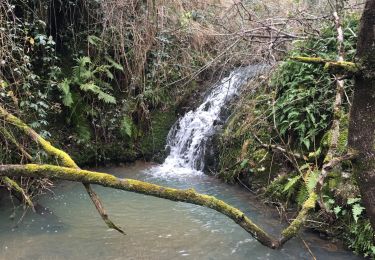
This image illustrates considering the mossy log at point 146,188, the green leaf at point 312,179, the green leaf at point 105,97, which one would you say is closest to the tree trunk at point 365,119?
the mossy log at point 146,188

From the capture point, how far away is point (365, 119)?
2250mm

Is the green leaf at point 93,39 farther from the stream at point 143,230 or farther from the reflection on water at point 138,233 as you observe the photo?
the reflection on water at point 138,233

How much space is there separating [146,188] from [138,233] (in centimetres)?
241

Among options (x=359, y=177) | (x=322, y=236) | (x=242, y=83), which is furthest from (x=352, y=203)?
(x=242, y=83)

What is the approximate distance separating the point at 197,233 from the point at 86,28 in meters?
5.67

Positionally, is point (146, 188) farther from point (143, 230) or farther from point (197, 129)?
point (197, 129)

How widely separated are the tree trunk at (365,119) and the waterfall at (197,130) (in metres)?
6.43

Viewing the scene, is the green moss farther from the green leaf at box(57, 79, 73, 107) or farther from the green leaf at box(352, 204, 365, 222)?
the green leaf at box(352, 204, 365, 222)

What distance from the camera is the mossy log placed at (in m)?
3.10

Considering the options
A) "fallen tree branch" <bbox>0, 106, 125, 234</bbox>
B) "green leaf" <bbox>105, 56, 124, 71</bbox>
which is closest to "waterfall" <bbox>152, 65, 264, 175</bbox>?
"green leaf" <bbox>105, 56, 124, 71</bbox>

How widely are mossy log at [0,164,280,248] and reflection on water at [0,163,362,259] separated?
1623mm

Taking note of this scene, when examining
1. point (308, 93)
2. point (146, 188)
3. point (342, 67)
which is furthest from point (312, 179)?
point (342, 67)

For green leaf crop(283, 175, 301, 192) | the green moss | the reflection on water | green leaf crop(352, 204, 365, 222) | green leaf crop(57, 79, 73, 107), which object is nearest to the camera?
green leaf crop(352, 204, 365, 222)

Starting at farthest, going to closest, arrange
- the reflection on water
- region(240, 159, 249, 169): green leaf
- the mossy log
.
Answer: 1. region(240, 159, 249, 169): green leaf
2. the reflection on water
3. the mossy log
